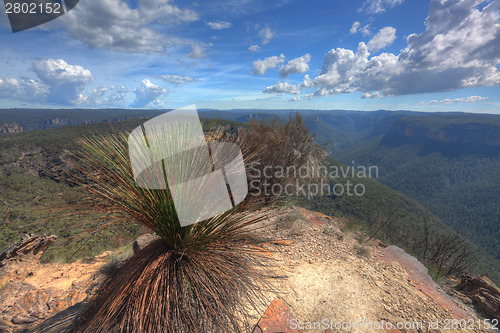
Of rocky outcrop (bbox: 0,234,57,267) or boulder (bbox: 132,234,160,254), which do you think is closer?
boulder (bbox: 132,234,160,254)

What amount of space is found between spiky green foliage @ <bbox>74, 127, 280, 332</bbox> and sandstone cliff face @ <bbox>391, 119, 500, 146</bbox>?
195831 millimetres

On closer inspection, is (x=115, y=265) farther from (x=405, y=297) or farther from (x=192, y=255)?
(x=405, y=297)

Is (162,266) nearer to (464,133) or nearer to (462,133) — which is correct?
(462,133)

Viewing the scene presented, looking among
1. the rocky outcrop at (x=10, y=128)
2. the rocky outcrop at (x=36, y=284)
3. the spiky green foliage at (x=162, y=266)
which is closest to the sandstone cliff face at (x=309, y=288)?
the rocky outcrop at (x=36, y=284)

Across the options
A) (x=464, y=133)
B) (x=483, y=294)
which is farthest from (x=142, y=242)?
(x=464, y=133)

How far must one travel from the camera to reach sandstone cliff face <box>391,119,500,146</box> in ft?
428

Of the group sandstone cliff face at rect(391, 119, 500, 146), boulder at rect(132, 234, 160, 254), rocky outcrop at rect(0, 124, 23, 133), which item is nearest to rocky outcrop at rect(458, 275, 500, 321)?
boulder at rect(132, 234, 160, 254)

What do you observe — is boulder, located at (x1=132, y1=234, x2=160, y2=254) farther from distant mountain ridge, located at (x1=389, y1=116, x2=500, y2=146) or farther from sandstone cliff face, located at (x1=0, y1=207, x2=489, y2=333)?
distant mountain ridge, located at (x1=389, y1=116, x2=500, y2=146)

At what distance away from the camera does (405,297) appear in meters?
2.98

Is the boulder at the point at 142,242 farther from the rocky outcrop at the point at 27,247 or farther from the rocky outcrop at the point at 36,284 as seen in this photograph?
the rocky outcrop at the point at 27,247

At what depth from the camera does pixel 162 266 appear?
1.90 metres

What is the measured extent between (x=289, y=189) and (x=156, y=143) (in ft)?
22.3

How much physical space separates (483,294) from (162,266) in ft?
17.7

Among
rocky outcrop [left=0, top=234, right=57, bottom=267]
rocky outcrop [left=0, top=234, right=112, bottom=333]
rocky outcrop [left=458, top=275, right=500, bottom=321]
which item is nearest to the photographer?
rocky outcrop [left=0, top=234, right=112, bottom=333]
